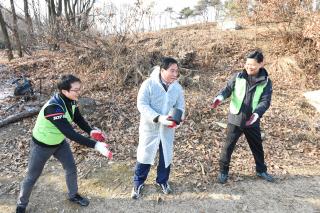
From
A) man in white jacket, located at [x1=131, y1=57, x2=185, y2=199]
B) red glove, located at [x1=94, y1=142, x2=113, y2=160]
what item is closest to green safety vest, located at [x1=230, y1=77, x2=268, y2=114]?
man in white jacket, located at [x1=131, y1=57, x2=185, y2=199]

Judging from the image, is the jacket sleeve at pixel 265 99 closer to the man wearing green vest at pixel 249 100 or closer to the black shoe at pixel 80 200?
the man wearing green vest at pixel 249 100

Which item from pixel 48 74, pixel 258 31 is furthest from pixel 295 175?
pixel 48 74

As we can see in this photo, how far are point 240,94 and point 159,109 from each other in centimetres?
108

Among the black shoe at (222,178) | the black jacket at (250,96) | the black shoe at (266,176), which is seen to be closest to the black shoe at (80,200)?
the black shoe at (222,178)

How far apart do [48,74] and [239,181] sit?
287 inches

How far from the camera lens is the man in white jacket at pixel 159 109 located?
351cm

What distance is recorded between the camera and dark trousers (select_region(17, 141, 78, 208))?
354 cm

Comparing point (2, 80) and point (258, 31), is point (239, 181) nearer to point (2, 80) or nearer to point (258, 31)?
point (258, 31)

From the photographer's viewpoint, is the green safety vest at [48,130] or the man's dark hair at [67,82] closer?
the man's dark hair at [67,82]

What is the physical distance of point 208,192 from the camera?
4270 mm

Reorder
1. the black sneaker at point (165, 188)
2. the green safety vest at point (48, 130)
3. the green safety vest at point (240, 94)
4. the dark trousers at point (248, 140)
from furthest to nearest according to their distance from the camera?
1. the black sneaker at point (165, 188)
2. the dark trousers at point (248, 140)
3. the green safety vest at point (240, 94)
4. the green safety vest at point (48, 130)

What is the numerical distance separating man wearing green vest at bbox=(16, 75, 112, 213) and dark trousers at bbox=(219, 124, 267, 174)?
170cm

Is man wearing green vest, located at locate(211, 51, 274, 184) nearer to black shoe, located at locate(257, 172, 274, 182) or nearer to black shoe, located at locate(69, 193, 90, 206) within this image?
black shoe, located at locate(257, 172, 274, 182)

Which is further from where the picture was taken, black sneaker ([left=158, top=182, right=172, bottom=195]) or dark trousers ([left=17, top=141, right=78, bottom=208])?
black sneaker ([left=158, top=182, right=172, bottom=195])
